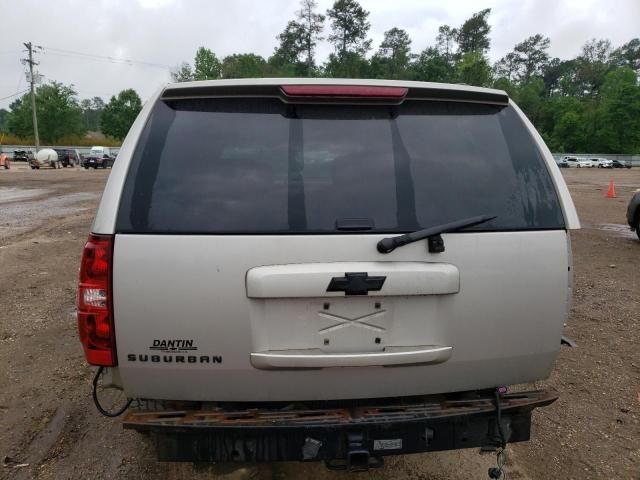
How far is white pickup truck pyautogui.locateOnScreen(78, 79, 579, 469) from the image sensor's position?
1.92 metres

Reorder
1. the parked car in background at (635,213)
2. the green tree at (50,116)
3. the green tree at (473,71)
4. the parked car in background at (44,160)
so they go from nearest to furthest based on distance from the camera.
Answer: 1. the parked car in background at (635,213)
2. the parked car in background at (44,160)
3. the green tree at (50,116)
4. the green tree at (473,71)

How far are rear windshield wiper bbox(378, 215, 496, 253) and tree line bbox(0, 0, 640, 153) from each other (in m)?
77.6

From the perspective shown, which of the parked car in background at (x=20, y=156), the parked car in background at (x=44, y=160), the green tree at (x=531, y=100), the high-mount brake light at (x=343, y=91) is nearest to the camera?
the high-mount brake light at (x=343, y=91)

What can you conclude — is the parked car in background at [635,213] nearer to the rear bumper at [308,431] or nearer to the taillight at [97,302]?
the rear bumper at [308,431]

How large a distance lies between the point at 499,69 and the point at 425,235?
128 meters

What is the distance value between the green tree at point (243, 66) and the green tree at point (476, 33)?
4663cm

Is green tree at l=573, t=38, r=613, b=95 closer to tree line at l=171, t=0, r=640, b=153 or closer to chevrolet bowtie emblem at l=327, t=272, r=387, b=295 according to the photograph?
tree line at l=171, t=0, r=640, b=153

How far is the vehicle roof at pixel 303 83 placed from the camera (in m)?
2.10

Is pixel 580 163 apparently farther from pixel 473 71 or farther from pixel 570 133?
pixel 473 71

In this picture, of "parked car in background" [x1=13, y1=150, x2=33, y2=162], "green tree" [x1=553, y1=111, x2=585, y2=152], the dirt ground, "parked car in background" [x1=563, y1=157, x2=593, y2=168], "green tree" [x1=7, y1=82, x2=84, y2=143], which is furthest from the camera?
"green tree" [x1=553, y1=111, x2=585, y2=152]

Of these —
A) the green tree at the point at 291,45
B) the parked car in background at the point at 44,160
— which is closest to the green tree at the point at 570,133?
the green tree at the point at 291,45

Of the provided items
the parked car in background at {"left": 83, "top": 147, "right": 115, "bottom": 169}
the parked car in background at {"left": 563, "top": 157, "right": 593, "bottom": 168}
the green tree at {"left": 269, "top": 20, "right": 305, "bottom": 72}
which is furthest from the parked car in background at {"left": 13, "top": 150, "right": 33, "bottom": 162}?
the parked car in background at {"left": 563, "top": 157, "right": 593, "bottom": 168}

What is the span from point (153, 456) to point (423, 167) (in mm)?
2336

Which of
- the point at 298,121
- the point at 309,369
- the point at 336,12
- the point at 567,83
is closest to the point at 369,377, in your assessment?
the point at 309,369
